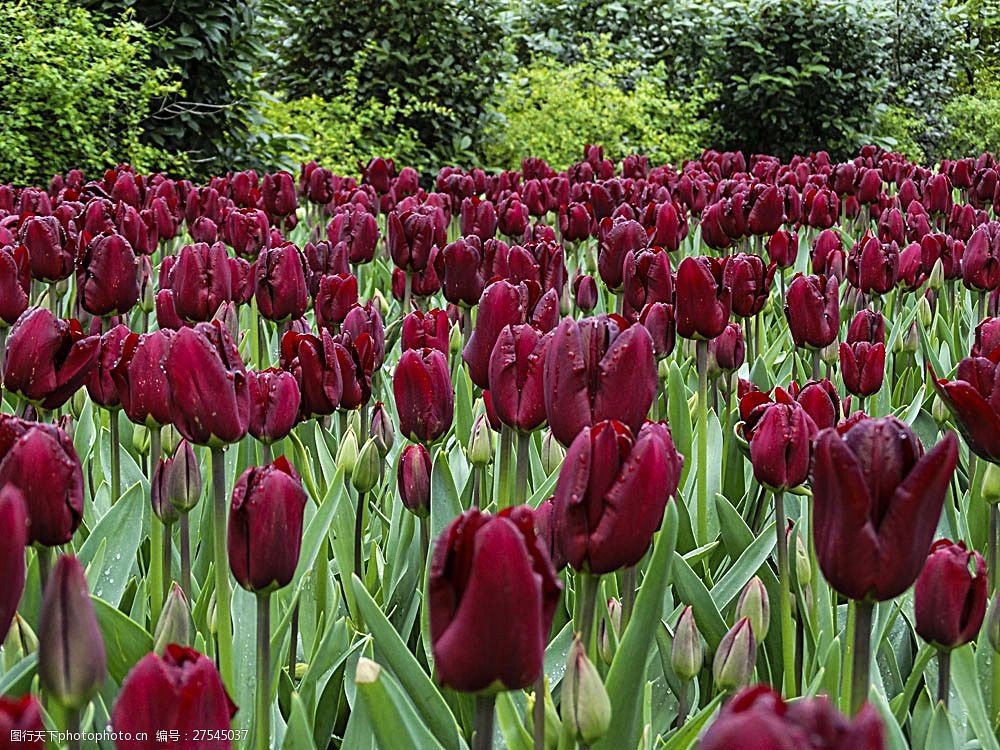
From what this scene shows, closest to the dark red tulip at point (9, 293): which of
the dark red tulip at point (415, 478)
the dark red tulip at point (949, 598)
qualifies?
the dark red tulip at point (415, 478)

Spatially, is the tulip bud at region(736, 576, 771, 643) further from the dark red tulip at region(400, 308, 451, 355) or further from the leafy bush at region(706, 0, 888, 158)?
the leafy bush at region(706, 0, 888, 158)

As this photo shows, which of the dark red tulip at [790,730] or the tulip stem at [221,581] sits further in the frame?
the tulip stem at [221,581]

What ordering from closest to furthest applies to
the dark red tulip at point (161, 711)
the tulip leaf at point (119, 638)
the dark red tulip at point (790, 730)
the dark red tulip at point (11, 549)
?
the dark red tulip at point (790, 730)
the dark red tulip at point (161, 711)
the dark red tulip at point (11, 549)
the tulip leaf at point (119, 638)

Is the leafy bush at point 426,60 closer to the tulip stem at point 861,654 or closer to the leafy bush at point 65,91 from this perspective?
the leafy bush at point 65,91

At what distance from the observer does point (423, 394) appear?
1.64 meters

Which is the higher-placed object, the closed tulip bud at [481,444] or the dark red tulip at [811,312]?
the dark red tulip at [811,312]

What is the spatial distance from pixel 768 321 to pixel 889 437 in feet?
8.88

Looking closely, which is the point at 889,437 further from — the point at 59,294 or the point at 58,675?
the point at 59,294

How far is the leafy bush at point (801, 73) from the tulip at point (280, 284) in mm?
10063

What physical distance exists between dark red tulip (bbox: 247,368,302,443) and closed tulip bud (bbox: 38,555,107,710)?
25.2 inches

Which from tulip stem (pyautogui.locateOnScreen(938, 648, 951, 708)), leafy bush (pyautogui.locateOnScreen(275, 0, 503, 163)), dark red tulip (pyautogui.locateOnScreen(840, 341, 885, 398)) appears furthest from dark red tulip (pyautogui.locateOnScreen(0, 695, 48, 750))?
leafy bush (pyautogui.locateOnScreen(275, 0, 503, 163))

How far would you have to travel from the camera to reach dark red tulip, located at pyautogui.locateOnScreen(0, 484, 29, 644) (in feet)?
2.51

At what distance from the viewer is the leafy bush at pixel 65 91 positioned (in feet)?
21.6

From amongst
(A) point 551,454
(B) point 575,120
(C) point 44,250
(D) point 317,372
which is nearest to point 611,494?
(D) point 317,372
